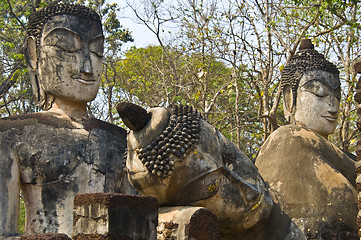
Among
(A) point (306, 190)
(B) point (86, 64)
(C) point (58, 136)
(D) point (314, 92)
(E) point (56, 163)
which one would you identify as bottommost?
(A) point (306, 190)

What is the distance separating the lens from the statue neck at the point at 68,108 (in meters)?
6.01

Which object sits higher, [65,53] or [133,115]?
[65,53]

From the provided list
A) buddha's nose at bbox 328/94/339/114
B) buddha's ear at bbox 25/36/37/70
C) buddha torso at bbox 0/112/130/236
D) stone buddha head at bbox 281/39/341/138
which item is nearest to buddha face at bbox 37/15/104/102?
buddha's ear at bbox 25/36/37/70

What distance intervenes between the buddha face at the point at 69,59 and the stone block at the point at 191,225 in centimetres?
254

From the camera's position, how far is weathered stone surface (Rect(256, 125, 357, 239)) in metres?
4.61

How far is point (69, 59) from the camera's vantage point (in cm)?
589

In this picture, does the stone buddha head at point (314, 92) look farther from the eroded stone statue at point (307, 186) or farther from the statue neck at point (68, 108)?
the statue neck at point (68, 108)

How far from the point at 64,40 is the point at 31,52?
47cm

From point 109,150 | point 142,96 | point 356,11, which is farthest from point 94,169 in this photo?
point 142,96

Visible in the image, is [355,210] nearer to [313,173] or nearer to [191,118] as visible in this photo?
[313,173]

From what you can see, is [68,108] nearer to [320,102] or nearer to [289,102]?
[289,102]

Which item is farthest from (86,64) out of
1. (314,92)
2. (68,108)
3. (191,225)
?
(191,225)

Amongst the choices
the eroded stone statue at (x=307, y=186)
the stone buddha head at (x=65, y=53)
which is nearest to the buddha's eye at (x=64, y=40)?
the stone buddha head at (x=65, y=53)

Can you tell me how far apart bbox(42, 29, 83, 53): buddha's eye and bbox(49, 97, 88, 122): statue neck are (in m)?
0.51
